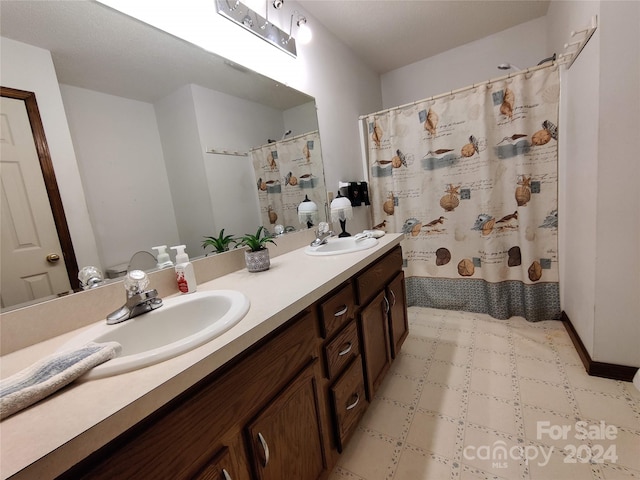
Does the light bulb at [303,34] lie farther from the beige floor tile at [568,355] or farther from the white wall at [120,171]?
the beige floor tile at [568,355]

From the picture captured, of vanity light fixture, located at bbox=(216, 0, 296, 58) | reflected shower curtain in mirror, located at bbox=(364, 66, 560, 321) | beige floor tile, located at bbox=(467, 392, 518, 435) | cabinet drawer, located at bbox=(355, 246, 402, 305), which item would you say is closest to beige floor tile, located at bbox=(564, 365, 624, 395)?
beige floor tile, located at bbox=(467, 392, 518, 435)

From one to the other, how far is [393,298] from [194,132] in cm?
125

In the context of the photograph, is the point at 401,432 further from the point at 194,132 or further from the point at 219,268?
the point at 194,132

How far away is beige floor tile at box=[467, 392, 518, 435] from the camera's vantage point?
1.18m

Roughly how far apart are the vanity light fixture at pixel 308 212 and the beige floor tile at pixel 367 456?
1168mm

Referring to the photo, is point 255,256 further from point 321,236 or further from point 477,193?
point 477,193

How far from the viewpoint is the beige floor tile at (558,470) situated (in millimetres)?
965

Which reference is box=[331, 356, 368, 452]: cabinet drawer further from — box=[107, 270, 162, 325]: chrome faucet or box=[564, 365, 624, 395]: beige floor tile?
box=[564, 365, 624, 395]: beige floor tile

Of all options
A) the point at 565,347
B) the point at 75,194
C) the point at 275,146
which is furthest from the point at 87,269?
the point at 565,347

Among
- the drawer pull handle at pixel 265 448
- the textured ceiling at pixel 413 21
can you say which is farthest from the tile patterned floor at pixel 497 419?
the textured ceiling at pixel 413 21

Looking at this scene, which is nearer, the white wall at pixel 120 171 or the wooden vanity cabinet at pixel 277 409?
the wooden vanity cabinet at pixel 277 409

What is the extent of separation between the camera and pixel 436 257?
2.23 meters

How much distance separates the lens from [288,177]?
5.38ft

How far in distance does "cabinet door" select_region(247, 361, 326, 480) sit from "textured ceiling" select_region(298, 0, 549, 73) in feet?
7.14
